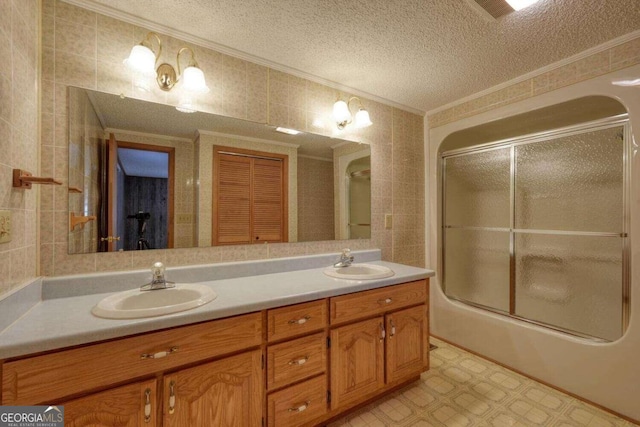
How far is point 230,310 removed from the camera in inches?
42.3

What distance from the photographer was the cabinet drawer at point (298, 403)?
121 cm

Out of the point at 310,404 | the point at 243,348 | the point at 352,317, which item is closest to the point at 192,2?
the point at 243,348

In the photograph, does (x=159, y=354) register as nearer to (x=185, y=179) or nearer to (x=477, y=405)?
(x=185, y=179)

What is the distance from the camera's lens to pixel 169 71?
1.41 meters

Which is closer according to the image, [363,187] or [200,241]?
[200,241]

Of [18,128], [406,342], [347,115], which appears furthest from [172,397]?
[347,115]

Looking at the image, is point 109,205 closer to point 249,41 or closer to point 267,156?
point 267,156

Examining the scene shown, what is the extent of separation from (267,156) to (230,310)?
3.39 feet

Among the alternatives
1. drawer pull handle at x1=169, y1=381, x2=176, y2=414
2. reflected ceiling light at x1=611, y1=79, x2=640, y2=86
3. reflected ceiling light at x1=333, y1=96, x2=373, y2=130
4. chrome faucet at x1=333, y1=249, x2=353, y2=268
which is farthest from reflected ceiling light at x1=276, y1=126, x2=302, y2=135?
reflected ceiling light at x1=611, y1=79, x2=640, y2=86

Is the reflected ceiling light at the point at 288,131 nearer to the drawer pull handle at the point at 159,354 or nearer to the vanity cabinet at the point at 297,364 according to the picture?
the vanity cabinet at the point at 297,364

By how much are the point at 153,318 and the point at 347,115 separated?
1.72 m

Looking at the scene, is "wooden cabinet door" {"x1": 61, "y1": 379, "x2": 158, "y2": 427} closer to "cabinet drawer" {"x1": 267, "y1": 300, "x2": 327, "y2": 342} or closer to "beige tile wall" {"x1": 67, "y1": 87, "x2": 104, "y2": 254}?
"cabinet drawer" {"x1": 267, "y1": 300, "x2": 327, "y2": 342}

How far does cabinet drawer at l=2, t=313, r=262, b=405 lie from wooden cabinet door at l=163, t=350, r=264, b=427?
5 cm

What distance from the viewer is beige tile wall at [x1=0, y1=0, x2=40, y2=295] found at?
898 millimetres
